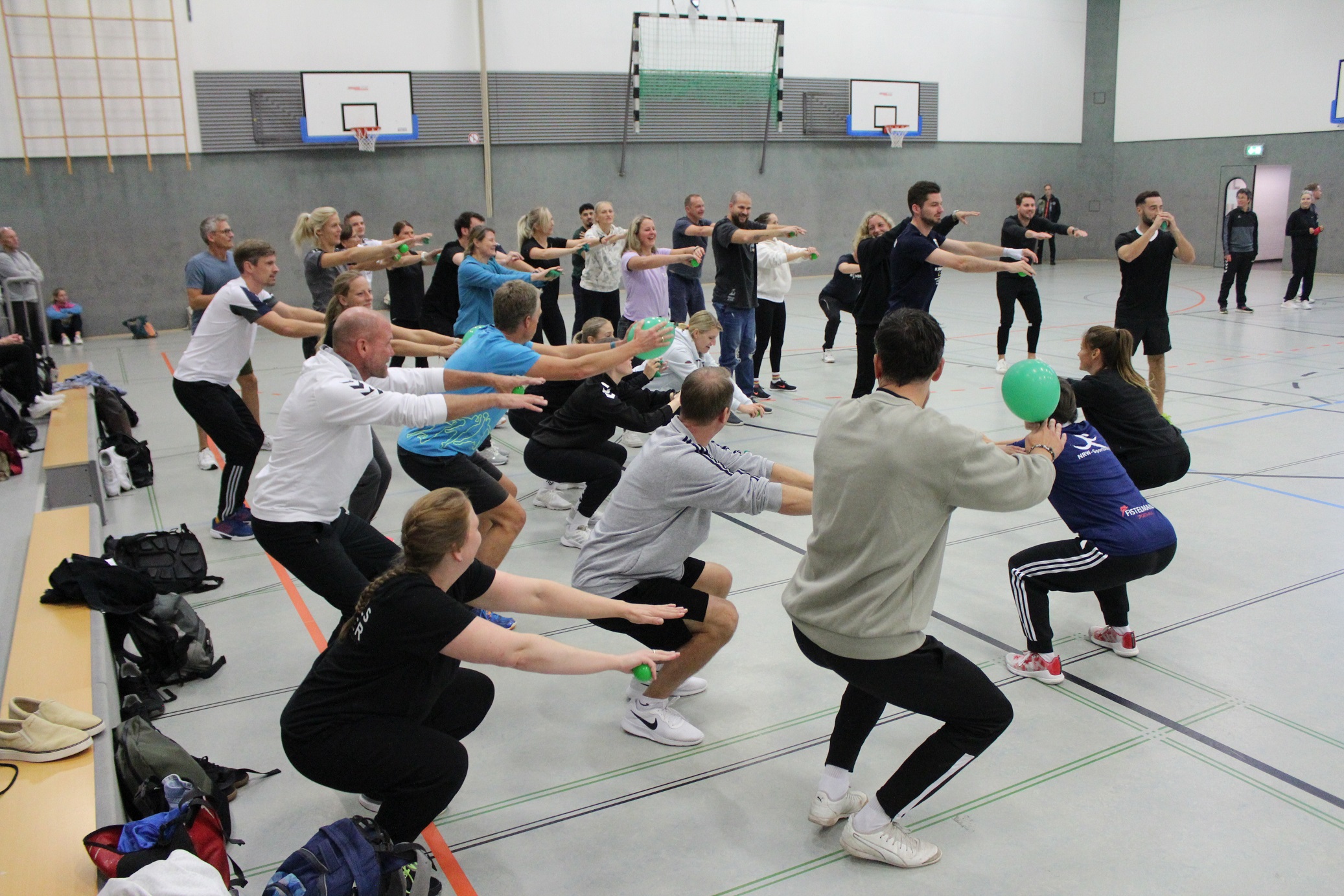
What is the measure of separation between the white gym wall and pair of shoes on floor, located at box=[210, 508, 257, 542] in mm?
21132

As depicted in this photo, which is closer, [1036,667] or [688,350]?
[1036,667]

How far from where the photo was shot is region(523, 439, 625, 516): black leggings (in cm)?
548

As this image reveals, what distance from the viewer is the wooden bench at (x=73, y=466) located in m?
5.85

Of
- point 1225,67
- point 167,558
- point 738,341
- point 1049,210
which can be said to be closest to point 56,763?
point 167,558

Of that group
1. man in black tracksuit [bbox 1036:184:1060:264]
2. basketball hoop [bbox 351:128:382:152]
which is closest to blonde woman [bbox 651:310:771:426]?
basketball hoop [bbox 351:128:382:152]

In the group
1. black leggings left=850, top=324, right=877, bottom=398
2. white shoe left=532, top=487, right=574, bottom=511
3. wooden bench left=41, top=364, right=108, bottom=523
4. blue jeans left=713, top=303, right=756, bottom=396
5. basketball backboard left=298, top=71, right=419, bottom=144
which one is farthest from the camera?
basketball backboard left=298, top=71, right=419, bottom=144

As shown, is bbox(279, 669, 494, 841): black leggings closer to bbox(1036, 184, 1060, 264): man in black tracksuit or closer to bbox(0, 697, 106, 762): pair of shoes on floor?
bbox(0, 697, 106, 762): pair of shoes on floor

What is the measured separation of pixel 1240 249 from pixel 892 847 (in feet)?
46.7

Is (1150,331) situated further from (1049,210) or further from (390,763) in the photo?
(1049,210)

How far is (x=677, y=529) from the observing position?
3.49 metres

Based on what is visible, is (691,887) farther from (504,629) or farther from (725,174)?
(725,174)

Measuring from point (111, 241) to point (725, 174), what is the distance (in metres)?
10.6

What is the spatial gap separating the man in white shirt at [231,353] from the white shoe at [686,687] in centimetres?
296

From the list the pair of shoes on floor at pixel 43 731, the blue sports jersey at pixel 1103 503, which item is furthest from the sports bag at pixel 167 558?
the blue sports jersey at pixel 1103 503
